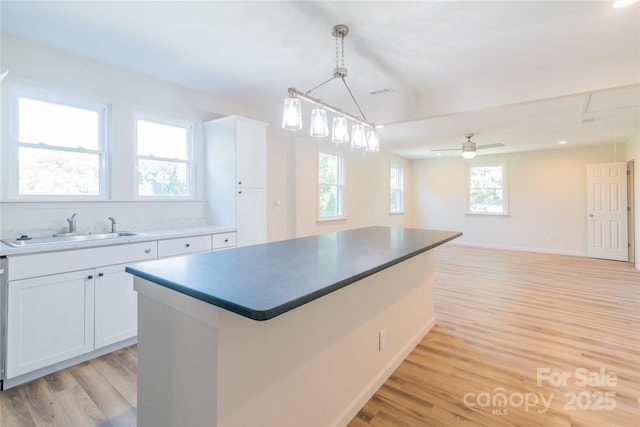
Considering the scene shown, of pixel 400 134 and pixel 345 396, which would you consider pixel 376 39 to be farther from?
pixel 400 134

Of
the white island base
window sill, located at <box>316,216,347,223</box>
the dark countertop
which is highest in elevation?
window sill, located at <box>316,216,347,223</box>

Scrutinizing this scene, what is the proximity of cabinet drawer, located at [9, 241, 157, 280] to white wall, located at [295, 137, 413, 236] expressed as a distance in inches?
98.2

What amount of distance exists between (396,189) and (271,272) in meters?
7.42

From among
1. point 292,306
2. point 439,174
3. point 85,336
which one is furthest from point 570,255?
point 85,336

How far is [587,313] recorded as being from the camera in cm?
322

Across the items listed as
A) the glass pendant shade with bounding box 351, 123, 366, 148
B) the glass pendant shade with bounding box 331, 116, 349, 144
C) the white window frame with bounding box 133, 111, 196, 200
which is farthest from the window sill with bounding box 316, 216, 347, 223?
the glass pendant shade with bounding box 331, 116, 349, 144

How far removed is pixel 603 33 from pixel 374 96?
1977 millimetres

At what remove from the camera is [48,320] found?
6.92 feet

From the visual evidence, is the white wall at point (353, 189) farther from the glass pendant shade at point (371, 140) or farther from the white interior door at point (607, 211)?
the white interior door at point (607, 211)

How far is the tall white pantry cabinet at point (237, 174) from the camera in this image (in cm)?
342

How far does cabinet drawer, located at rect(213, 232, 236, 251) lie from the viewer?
10.5 feet

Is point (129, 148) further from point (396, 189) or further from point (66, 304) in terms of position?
point (396, 189)

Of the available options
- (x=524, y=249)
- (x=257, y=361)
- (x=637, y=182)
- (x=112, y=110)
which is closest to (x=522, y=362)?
(x=257, y=361)

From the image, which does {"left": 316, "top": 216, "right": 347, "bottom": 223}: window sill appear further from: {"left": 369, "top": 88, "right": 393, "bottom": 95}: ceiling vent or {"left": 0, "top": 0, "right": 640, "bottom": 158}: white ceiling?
{"left": 369, "top": 88, "right": 393, "bottom": 95}: ceiling vent
